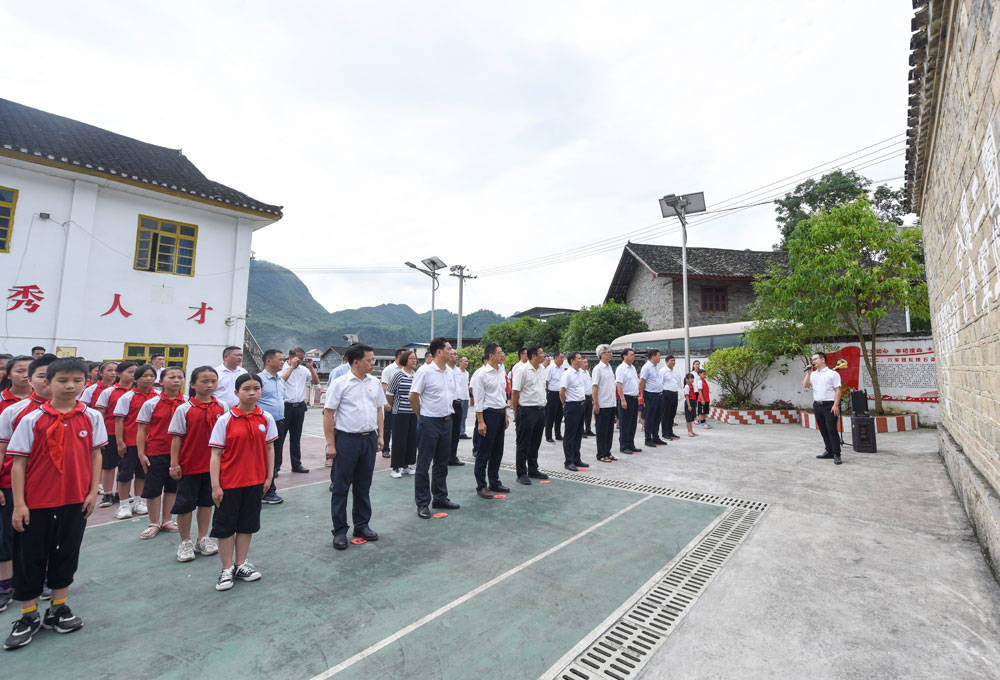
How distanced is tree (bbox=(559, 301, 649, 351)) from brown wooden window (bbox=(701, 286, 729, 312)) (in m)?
2.88

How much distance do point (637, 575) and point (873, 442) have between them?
21.7 ft

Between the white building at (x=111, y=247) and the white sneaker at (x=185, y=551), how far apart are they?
919 cm

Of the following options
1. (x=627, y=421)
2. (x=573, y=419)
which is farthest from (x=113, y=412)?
(x=627, y=421)

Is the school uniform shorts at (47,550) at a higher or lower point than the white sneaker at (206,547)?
higher

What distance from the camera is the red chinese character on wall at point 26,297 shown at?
9.11 metres

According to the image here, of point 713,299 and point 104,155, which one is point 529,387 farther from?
point 713,299

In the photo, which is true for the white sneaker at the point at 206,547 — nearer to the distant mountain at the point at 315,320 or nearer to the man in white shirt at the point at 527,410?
the man in white shirt at the point at 527,410

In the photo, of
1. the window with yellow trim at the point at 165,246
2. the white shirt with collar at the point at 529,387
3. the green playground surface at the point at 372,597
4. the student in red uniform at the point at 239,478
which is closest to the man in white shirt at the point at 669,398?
the white shirt with collar at the point at 529,387

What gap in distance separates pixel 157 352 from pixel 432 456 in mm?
9680

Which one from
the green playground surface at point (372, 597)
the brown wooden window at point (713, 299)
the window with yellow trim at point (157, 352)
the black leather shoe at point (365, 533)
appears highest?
the brown wooden window at point (713, 299)

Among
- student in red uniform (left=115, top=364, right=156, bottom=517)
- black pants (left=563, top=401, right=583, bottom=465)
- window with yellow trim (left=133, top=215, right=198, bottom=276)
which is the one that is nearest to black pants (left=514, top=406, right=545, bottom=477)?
black pants (left=563, top=401, right=583, bottom=465)

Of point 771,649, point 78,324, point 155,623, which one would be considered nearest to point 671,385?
point 771,649

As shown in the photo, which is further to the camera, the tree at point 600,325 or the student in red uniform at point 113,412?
the tree at point 600,325

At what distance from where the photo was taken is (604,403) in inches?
284
